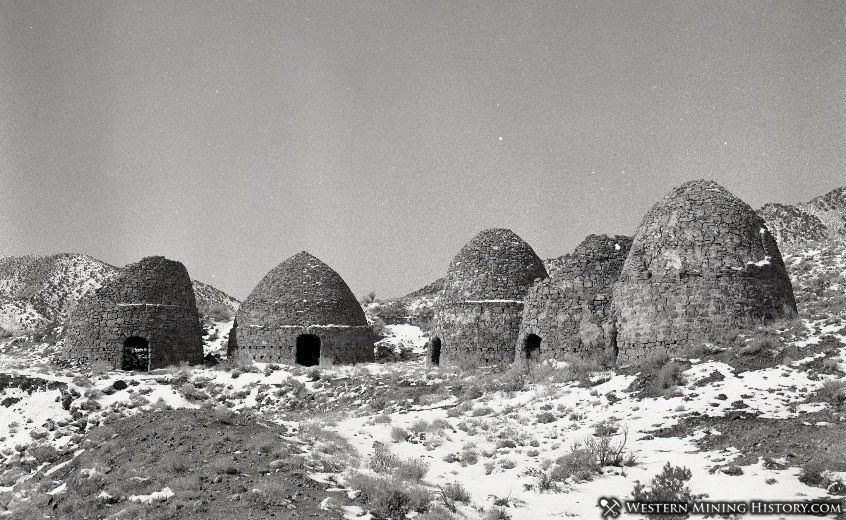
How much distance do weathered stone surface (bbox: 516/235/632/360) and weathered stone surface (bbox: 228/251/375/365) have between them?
22.5 ft

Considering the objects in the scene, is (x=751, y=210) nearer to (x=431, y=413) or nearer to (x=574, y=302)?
(x=574, y=302)

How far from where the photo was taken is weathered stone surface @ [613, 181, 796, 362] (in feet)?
41.4

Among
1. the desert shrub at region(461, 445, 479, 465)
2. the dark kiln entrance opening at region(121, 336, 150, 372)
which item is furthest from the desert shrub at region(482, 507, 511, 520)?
the dark kiln entrance opening at region(121, 336, 150, 372)

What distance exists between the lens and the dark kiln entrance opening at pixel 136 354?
19578mm

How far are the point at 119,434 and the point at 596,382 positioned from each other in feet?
27.9

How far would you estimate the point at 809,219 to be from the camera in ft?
148

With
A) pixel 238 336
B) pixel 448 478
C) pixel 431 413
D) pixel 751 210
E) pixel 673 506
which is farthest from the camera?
pixel 238 336

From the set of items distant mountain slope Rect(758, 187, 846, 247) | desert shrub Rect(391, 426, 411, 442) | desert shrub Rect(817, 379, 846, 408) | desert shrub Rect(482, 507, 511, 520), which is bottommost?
desert shrub Rect(482, 507, 511, 520)

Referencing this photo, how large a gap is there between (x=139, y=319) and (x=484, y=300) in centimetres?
1028

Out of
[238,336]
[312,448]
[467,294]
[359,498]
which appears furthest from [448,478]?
[238,336]

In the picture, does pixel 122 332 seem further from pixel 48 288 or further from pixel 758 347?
pixel 48 288

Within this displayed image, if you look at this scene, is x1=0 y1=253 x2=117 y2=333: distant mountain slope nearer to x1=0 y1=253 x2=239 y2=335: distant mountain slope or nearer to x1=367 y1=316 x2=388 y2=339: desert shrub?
x1=0 y1=253 x2=239 y2=335: distant mountain slope

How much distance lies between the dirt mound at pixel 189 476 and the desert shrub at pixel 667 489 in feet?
9.76

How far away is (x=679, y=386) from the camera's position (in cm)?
1079
